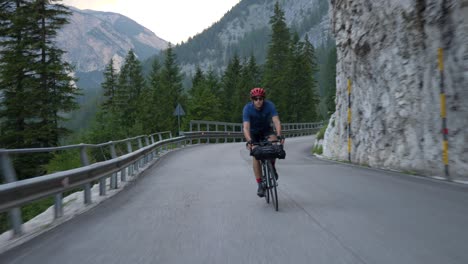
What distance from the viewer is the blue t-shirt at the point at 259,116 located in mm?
7227

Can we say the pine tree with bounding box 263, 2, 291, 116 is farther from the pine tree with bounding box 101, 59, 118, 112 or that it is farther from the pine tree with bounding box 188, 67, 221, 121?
the pine tree with bounding box 101, 59, 118, 112

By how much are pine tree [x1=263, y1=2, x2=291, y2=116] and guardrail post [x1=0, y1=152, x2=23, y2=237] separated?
53.2 metres

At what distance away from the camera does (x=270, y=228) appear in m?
5.41

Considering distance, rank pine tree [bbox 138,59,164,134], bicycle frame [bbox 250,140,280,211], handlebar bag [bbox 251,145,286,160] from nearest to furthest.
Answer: handlebar bag [bbox 251,145,286,160], bicycle frame [bbox 250,140,280,211], pine tree [bbox 138,59,164,134]

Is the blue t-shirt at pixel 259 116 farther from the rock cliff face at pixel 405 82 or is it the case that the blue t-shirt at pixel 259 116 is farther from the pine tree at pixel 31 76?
the pine tree at pixel 31 76

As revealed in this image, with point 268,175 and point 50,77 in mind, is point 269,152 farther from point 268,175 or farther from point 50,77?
point 50,77

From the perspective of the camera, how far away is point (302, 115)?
199 ft

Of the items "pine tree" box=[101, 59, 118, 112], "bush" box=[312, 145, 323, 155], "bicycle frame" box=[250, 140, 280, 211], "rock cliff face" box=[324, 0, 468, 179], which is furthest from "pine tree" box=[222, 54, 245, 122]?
"bicycle frame" box=[250, 140, 280, 211]

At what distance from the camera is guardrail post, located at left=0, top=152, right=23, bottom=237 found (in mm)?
5184

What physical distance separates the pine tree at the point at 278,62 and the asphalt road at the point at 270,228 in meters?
49.3

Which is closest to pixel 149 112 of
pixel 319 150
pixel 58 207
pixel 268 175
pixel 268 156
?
pixel 319 150

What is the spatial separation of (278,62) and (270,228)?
5456 centimetres

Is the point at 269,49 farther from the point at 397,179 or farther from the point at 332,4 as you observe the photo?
the point at 397,179

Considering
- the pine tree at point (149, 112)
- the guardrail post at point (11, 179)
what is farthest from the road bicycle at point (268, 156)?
the pine tree at point (149, 112)
